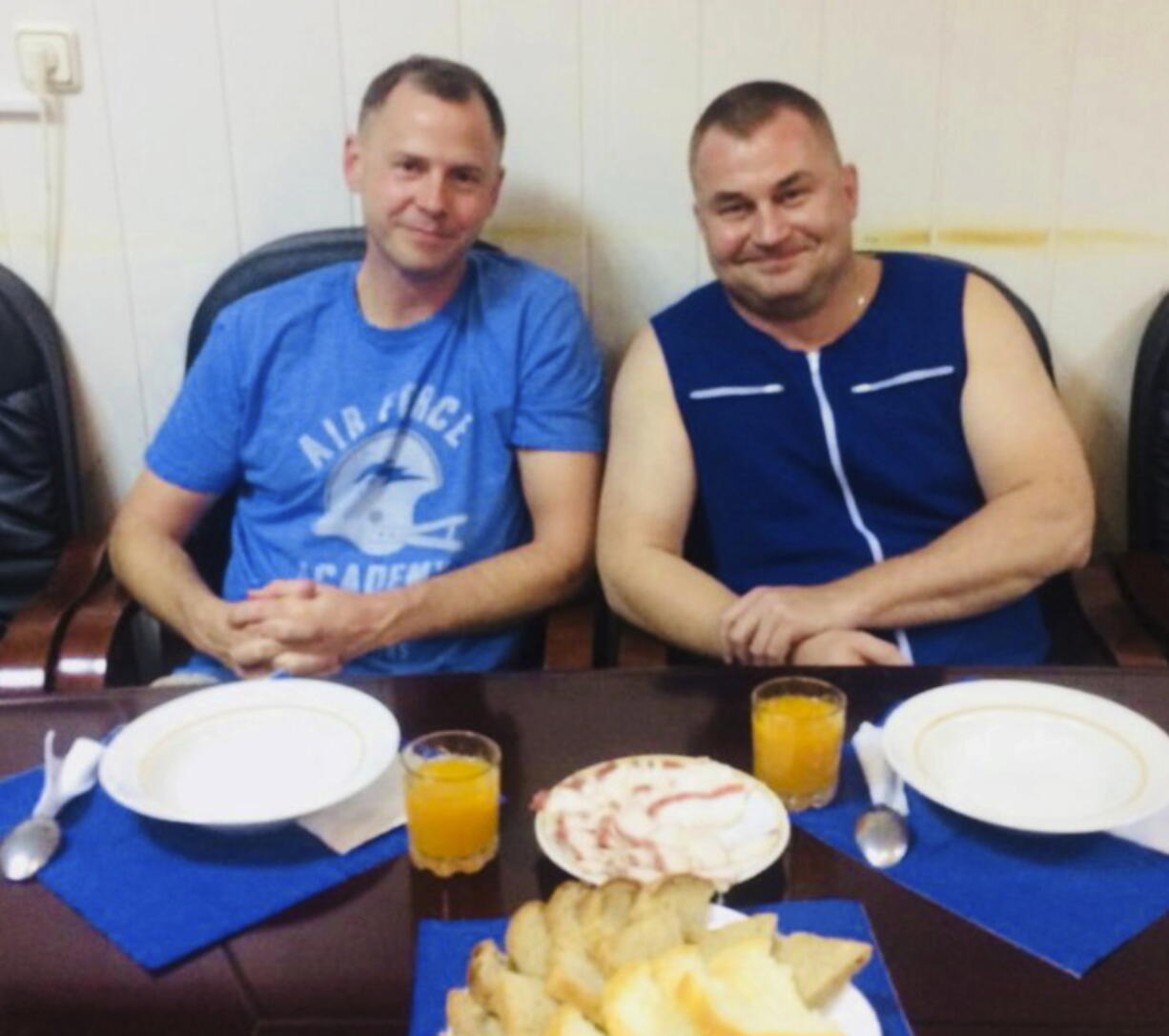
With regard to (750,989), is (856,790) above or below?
below

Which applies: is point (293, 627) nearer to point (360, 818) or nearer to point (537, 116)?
point (360, 818)

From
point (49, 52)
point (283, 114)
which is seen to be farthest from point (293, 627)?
point (49, 52)

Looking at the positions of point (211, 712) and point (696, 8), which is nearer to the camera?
point (211, 712)

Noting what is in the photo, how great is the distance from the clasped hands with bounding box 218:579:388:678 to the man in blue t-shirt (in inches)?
6.5

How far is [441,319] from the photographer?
2004mm

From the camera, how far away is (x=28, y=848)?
1142 mm

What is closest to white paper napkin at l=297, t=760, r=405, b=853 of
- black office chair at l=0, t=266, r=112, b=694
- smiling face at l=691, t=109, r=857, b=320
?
smiling face at l=691, t=109, r=857, b=320

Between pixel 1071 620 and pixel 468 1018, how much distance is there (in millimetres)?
1477

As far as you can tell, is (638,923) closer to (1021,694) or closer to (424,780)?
(424,780)

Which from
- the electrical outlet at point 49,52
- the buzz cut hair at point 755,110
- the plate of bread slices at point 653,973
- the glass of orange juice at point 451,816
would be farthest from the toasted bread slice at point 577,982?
the electrical outlet at point 49,52

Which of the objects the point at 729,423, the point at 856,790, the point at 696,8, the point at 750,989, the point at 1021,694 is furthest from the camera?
the point at 696,8

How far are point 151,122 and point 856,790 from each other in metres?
1.65

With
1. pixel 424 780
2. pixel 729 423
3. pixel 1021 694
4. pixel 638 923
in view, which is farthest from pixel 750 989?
pixel 729 423

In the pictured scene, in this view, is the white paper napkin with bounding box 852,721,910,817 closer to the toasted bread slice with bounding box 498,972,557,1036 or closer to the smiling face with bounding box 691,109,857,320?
the toasted bread slice with bounding box 498,972,557,1036
